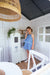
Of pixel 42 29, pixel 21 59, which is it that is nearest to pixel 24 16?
pixel 42 29

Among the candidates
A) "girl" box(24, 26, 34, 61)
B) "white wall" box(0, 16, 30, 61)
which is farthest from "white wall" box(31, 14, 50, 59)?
"white wall" box(0, 16, 30, 61)

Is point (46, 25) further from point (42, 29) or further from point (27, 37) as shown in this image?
point (27, 37)

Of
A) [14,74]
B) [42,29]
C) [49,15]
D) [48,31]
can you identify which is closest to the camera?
[14,74]

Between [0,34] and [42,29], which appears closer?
[0,34]

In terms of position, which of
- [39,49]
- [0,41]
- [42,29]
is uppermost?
[42,29]

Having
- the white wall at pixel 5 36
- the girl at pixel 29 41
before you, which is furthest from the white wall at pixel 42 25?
the white wall at pixel 5 36

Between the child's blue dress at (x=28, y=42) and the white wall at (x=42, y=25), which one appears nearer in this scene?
the white wall at (x=42, y=25)

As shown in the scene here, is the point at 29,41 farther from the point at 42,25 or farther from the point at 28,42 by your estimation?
the point at 42,25

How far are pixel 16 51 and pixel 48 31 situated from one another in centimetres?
153

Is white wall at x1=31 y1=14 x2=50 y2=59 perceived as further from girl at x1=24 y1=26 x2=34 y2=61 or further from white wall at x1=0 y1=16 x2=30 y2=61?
white wall at x1=0 y1=16 x2=30 y2=61

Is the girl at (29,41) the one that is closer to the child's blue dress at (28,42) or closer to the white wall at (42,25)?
the child's blue dress at (28,42)

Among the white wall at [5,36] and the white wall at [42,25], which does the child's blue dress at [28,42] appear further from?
the white wall at [5,36]

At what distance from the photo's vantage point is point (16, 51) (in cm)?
239

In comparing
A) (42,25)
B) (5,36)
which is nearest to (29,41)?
(42,25)
